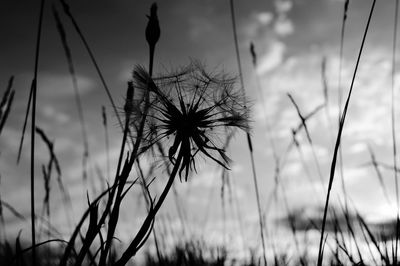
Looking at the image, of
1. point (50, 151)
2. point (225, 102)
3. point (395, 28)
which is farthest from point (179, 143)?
point (395, 28)

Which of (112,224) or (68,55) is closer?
(112,224)

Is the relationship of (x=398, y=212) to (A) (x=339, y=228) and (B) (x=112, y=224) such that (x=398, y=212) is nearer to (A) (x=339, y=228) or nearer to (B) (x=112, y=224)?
(A) (x=339, y=228)

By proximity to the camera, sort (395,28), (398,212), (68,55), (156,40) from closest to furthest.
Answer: (156,40), (398,212), (395,28), (68,55)

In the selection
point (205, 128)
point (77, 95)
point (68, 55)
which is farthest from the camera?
point (77, 95)

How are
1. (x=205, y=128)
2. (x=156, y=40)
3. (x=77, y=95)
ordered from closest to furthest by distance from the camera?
(x=156, y=40), (x=205, y=128), (x=77, y=95)

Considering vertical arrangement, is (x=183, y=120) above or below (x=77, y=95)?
below

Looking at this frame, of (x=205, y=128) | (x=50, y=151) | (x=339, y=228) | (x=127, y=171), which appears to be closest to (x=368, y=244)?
(x=339, y=228)

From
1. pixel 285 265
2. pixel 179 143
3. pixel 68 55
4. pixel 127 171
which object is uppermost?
pixel 68 55

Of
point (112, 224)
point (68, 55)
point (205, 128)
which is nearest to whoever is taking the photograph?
point (112, 224)

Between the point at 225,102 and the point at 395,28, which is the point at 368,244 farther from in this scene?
the point at 395,28

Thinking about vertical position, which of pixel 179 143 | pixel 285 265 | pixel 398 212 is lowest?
pixel 285 265
